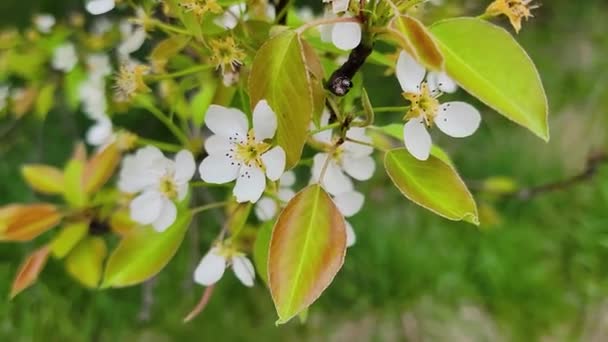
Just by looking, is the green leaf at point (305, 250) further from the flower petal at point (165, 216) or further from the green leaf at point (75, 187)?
the green leaf at point (75, 187)

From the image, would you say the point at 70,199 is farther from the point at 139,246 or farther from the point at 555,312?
the point at 555,312

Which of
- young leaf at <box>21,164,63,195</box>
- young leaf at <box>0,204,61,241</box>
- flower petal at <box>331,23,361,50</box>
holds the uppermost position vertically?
flower petal at <box>331,23,361,50</box>

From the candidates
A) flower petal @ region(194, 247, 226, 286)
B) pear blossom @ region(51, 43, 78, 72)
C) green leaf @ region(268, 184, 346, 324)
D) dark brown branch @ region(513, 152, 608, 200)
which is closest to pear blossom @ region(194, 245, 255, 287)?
flower petal @ region(194, 247, 226, 286)

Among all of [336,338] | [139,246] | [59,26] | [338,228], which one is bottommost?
[336,338]

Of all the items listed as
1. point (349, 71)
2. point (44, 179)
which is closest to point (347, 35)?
point (349, 71)

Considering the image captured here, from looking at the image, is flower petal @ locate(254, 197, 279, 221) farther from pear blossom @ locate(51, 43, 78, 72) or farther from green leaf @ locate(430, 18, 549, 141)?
pear blossom @ locate(51, 43, 78, 72)

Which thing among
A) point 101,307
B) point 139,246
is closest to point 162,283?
point 101,307
